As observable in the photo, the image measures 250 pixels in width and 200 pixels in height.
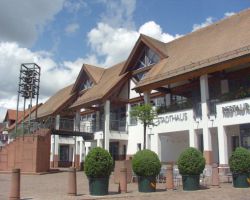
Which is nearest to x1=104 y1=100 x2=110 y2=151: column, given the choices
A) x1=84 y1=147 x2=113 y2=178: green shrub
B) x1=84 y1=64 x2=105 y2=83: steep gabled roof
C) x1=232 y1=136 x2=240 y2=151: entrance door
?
x1=84 y1=64 x2=105 y2=83: steep gabled roof

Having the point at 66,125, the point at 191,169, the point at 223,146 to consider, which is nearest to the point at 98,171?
the point at 191,169

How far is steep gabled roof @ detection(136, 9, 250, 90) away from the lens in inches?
872

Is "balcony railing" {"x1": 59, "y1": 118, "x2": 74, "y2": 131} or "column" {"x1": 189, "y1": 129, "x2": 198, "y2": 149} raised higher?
"balcony railing" {"x1": 59, "y1": 118, "x2": 74, "y2": 131}

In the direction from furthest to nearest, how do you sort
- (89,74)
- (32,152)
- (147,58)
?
1. (89,74)
2. (147,58)
3. (32,152)

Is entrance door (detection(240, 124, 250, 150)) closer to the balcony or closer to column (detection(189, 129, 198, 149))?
column (detection(189, 129, 198, 149))

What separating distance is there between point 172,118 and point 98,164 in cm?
1157

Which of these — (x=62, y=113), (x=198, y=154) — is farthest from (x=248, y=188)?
(x=62, y=113)

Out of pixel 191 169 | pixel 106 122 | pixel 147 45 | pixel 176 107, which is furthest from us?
pixel 106 122

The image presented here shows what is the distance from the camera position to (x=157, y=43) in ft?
98.6

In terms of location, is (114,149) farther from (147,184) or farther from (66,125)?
(147,184)

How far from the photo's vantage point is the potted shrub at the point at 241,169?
1680cm

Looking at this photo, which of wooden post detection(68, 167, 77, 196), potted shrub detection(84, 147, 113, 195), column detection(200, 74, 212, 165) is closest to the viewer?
wooden post detection(68, 167, 77, 196)

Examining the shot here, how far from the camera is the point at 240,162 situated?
55.3ft

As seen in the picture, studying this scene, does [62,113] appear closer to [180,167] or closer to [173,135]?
[173,135]
